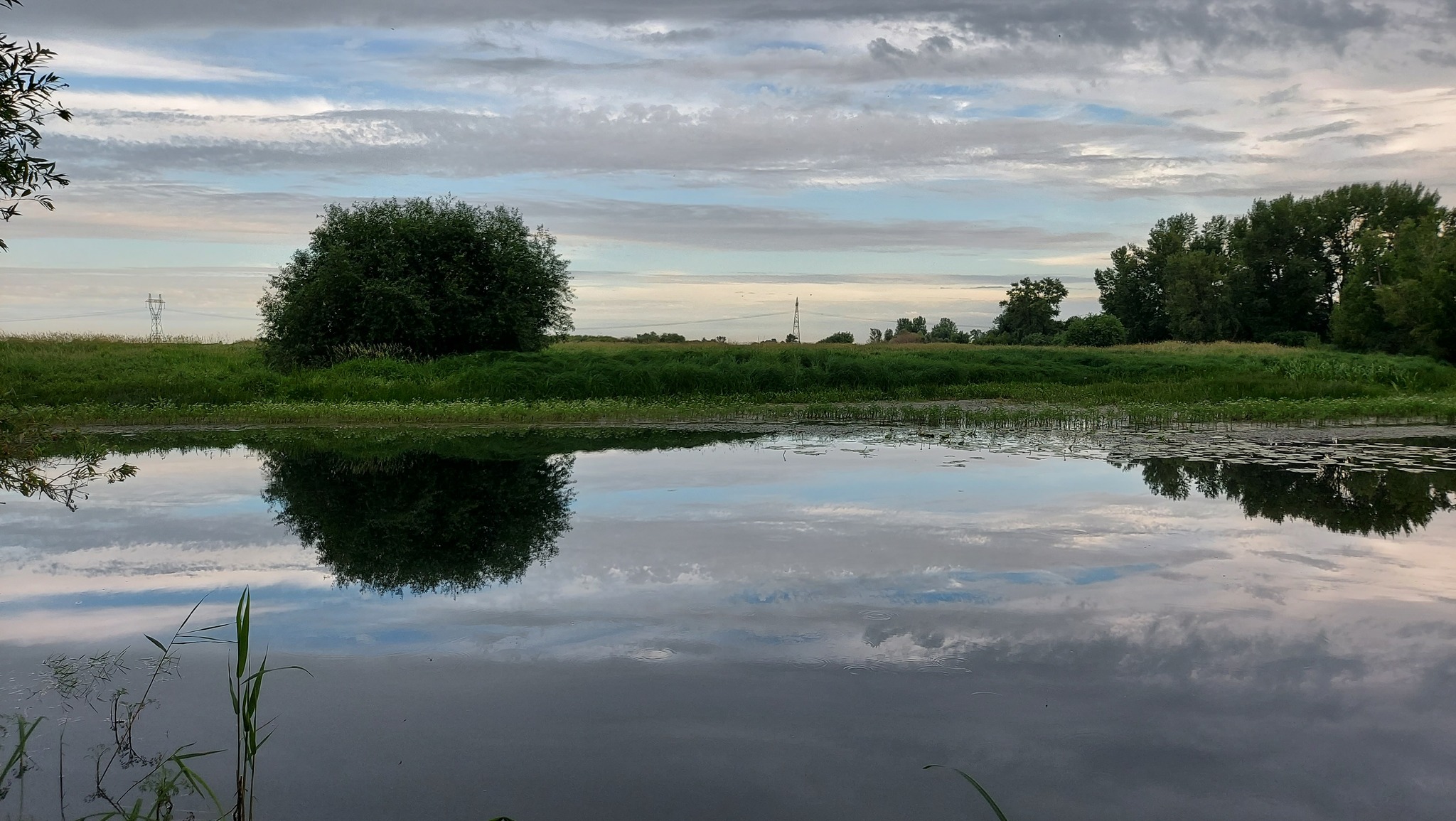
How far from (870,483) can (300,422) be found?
12.7 m

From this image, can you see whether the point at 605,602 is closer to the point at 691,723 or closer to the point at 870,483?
the point at 691,723

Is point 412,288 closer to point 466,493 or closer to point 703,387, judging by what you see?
point 703,387

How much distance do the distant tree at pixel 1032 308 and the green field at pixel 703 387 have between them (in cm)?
4225

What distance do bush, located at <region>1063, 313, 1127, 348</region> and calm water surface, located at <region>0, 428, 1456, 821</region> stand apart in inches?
1939

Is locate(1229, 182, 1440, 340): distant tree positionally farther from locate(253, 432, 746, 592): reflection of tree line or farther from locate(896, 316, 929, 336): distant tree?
locate(253, 432, 746, 592): reflection of tree line

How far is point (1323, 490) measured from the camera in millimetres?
12391

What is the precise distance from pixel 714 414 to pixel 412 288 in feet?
41.3

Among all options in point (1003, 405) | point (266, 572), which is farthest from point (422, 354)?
point (266, 572)

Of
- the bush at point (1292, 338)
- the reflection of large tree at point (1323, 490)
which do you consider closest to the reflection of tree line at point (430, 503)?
the reflection of large tree at point (1323, 490)

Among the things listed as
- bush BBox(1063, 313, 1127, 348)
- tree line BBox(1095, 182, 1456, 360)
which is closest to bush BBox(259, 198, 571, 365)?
bush BBox(1063, 313, 1127, 348)

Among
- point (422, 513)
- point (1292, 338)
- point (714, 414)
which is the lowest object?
point (422, 513)

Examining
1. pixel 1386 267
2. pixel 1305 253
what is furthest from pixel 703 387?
pixel 1305 253

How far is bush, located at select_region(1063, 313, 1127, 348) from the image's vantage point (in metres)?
60.9

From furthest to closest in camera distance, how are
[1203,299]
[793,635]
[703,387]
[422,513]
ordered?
[1203,299] → [703,387] → [422,513] → [793,635]
